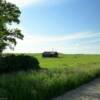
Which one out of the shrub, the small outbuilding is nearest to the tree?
the shrub

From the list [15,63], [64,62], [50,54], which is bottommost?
[64,62]

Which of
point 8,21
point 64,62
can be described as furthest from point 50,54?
point 8,21

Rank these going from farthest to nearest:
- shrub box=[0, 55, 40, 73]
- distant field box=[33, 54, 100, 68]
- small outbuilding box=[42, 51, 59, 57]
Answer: small outbuilding box=[42, 51, 59, 57] < distant field box=[33, 54, 100, 68] < shrub box=[0, 55, 40, 73]

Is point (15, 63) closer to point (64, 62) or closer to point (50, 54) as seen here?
point (64, 62)

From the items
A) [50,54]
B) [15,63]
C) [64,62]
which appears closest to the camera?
[15,63]

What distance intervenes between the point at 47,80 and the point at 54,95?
1.06m

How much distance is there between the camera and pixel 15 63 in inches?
995

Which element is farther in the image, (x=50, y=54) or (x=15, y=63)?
(x=50, y=54)

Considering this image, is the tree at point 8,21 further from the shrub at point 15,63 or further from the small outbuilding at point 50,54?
the small outbuilding at point 50,54

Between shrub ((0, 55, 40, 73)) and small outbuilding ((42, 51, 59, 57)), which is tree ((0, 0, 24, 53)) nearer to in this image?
shrub ((0, 55, 40, 73))

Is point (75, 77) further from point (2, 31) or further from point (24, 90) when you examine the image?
point (2, 31)

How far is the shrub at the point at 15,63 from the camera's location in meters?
23.8

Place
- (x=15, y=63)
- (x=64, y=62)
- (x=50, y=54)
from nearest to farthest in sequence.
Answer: (x=15, y=63) < (x=64, y=62) < (x=50, y=54)

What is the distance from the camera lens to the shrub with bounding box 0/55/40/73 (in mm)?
23778
